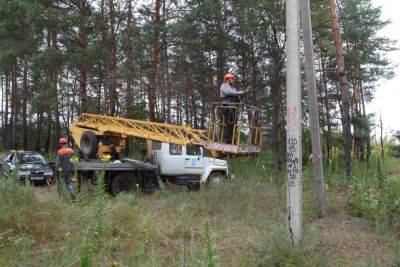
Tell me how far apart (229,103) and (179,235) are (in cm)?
459

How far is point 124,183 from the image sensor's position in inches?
613

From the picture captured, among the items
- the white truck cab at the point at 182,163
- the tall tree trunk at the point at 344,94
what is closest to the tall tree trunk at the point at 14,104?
the white truck cab at the point at 182,163

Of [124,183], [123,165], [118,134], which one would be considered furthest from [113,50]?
[124,183]

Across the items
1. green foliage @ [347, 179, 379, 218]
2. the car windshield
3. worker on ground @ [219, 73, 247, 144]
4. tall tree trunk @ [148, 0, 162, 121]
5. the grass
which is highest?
tall tree trunk @ [148, 0, 162, 121]

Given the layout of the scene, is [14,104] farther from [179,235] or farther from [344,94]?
[179,235]

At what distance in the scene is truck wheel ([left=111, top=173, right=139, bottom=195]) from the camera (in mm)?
15312

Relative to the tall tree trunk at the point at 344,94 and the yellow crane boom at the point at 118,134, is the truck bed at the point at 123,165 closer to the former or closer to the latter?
the yellow crane boom at the point at 118,134

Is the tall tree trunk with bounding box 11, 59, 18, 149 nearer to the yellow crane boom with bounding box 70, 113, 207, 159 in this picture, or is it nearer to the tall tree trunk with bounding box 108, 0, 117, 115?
the tall tree trunk with bounding box 108, 0, 117, 115

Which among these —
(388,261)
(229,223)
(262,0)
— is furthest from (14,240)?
(262,0)

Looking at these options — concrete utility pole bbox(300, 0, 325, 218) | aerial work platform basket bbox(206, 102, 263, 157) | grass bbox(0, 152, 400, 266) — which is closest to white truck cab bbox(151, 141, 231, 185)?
aerial work platform basket bbox(206, 102, 263, 157)

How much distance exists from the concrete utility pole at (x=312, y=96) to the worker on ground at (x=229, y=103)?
2.69 m

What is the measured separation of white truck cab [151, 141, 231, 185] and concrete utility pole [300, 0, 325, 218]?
7.02 metres

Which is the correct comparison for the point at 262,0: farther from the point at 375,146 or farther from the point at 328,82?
the point at 328,82

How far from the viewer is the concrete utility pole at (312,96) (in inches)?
369
